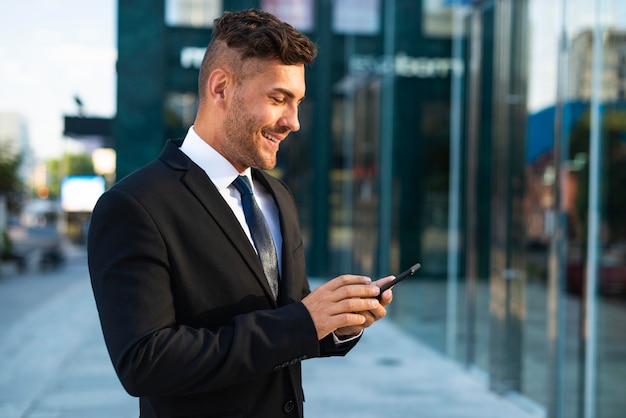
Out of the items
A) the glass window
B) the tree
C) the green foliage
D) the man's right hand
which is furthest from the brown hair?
the tree

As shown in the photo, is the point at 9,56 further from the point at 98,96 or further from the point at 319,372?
the point at 319,372

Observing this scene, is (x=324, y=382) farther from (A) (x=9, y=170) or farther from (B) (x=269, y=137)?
(A) (x=9, y=170)

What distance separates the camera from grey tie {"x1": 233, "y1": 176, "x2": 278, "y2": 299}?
151 centimetres

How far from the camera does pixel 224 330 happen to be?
4.42 ft

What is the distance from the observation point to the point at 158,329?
1.30 metres

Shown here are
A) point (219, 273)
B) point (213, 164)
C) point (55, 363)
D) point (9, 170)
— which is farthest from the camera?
point (9, 170)

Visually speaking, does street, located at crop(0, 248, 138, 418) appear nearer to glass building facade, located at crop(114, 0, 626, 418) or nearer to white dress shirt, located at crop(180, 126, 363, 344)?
glass building facade, located at crop(114, 0, 626, 418)

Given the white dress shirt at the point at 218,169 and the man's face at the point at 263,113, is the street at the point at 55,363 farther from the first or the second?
the man's face at the point at 263,113

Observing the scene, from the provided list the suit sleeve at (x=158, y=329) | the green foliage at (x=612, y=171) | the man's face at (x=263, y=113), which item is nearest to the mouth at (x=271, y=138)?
the man's face at (x=263, y=113)

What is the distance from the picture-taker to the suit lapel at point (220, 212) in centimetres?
143

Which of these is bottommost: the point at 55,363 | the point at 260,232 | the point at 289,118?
the point at 55,363

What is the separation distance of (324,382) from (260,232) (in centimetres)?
451

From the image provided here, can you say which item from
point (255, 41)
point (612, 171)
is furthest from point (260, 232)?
point (612, 171)

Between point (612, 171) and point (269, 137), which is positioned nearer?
point (269, 137)
